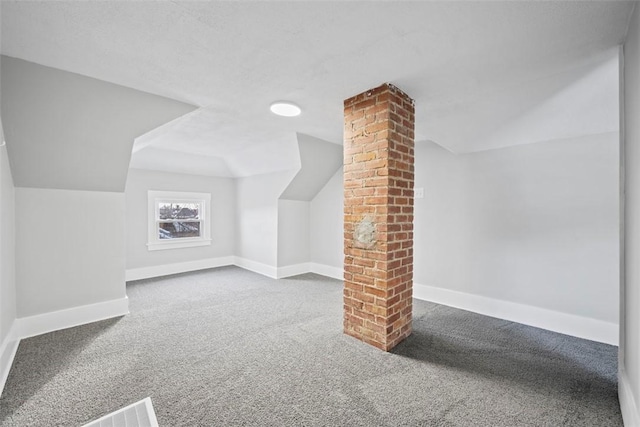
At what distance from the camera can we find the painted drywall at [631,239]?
144cm

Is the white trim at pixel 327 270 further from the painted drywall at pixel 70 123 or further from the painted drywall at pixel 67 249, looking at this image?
the painted drywall at pixel 70 123

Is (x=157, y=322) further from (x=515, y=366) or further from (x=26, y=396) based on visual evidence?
(x=515, y=366)

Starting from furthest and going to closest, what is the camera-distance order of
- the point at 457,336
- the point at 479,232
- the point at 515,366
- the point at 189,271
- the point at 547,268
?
1. the point at 189,271
2. the point at 479,232
3. the point at 547,268
4. the point at 457,336
5. the point at 515,366

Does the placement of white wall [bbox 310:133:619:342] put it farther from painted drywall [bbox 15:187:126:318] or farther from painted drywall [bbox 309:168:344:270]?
painted drywall [bbox 15:187:126:318]

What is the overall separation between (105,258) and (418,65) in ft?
12.2

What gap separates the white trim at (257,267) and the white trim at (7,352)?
10.5 ft

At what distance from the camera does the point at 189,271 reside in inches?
216

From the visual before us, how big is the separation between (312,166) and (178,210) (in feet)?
9.65

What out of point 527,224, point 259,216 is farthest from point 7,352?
point 527,224

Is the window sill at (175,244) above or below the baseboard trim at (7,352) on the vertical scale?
above

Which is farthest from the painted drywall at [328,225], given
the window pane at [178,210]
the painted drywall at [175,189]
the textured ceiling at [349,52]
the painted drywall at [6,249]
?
the painted drywall at [6,249]

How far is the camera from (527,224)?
121 inches

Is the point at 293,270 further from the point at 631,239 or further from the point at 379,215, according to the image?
the point at 631,239

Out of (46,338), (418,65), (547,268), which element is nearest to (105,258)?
(46,338)
